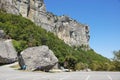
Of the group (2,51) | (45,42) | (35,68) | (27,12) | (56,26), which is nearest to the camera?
(35,68)

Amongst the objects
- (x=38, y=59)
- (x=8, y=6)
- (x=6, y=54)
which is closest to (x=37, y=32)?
(x=8, y=6)

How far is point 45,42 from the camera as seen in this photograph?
113m

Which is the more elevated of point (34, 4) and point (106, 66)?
point (34, 4)

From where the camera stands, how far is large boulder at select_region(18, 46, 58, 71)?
143 feet

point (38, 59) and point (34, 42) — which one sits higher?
point (34, 42)

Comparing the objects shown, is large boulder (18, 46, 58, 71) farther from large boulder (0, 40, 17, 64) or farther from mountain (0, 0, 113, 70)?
mountain (0, 0, 113, 70)

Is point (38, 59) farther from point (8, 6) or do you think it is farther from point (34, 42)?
point (8, 6)

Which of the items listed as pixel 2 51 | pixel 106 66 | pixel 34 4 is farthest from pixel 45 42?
pixel 34 4

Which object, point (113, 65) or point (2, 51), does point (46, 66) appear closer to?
point (2, 51)

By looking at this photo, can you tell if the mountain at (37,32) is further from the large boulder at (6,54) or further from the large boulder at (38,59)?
the large boulder at (38,59)

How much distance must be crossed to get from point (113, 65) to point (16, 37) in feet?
141

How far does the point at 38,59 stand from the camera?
43.9 meters

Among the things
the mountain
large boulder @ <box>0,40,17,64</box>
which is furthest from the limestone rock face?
large boulder @ <box>0,40,17,64</box>

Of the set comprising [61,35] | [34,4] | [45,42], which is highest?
[34,4]
